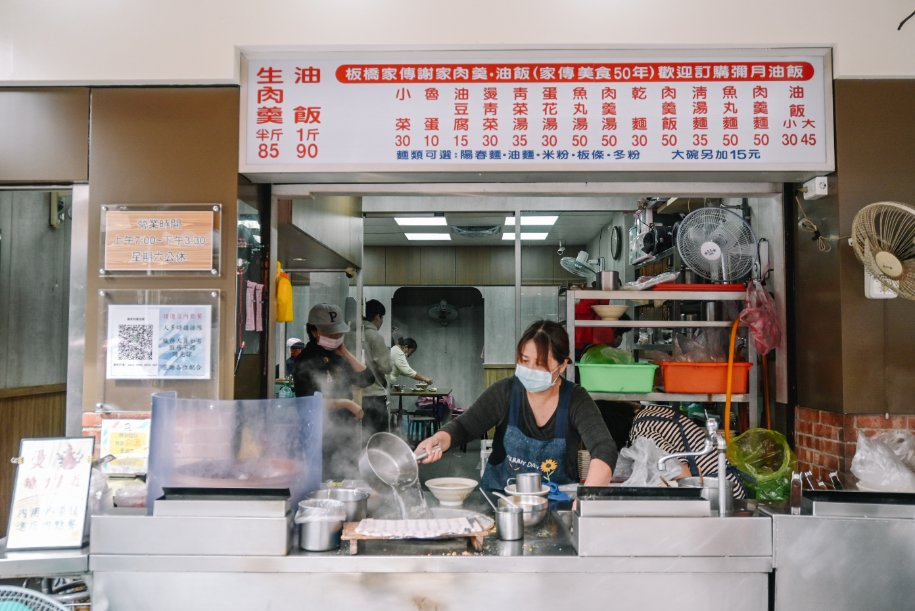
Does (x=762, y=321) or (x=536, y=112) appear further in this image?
(x=762, y=321)

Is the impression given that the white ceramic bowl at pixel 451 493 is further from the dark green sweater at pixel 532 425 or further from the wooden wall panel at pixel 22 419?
the wooden wall panel at pixel 22 419

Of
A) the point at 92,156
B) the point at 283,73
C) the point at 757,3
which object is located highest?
the point at 757,3

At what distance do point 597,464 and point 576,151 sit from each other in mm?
1523

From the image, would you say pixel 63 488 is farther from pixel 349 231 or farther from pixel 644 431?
pixel 349 231

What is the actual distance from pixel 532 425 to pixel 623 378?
903 millimetres

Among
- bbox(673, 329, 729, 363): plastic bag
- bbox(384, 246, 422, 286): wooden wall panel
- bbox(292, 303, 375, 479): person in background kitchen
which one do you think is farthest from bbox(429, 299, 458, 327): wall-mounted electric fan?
bbox(673, 329, 729, 363): plastic bag

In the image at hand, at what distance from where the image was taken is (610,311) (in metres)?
4.23

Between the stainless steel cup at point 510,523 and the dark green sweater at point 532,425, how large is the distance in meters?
0.94

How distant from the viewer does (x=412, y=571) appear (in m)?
2.12

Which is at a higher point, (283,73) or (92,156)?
(283,73)

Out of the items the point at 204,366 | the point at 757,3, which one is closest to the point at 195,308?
the point at 204,366

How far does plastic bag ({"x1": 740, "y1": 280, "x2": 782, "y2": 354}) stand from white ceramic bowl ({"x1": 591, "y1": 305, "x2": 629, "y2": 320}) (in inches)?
29.9

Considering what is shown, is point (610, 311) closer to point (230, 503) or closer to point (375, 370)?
point (230, 503)

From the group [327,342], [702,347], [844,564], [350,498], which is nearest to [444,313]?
[327,342]
